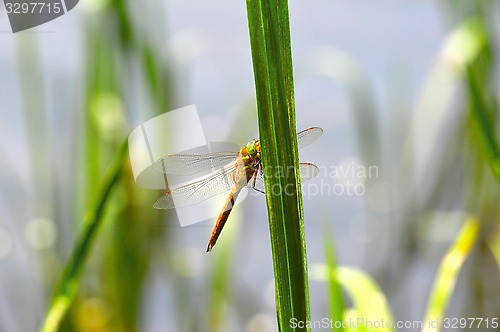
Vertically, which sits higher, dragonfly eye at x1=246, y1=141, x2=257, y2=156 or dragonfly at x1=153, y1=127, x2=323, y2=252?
dragonfly eye at x1=246, y1=141, x2=257, y2=156

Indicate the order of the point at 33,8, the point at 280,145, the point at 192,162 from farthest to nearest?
the point at 33,8 < the point at 192,162 < the point at 280,145

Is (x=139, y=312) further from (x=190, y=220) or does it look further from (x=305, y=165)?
(x=305, y=165)

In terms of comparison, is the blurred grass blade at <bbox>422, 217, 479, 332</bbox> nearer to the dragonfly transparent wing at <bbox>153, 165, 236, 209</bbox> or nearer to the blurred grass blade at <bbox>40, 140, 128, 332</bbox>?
the dragonfly transparent wing at <bbox>153, 165, 236, 209</bbox>

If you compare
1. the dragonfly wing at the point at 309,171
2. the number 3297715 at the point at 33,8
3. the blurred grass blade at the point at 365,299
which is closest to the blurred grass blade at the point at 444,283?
the blurred grass blade at the point at 365,299

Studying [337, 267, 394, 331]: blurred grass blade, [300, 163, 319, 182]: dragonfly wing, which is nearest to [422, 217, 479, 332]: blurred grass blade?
[337, 267, 394, 331]: blurred grass blade

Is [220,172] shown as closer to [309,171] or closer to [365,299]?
[309,171]

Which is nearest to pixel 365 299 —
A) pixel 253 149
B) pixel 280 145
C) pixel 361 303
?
pixel 361 303
